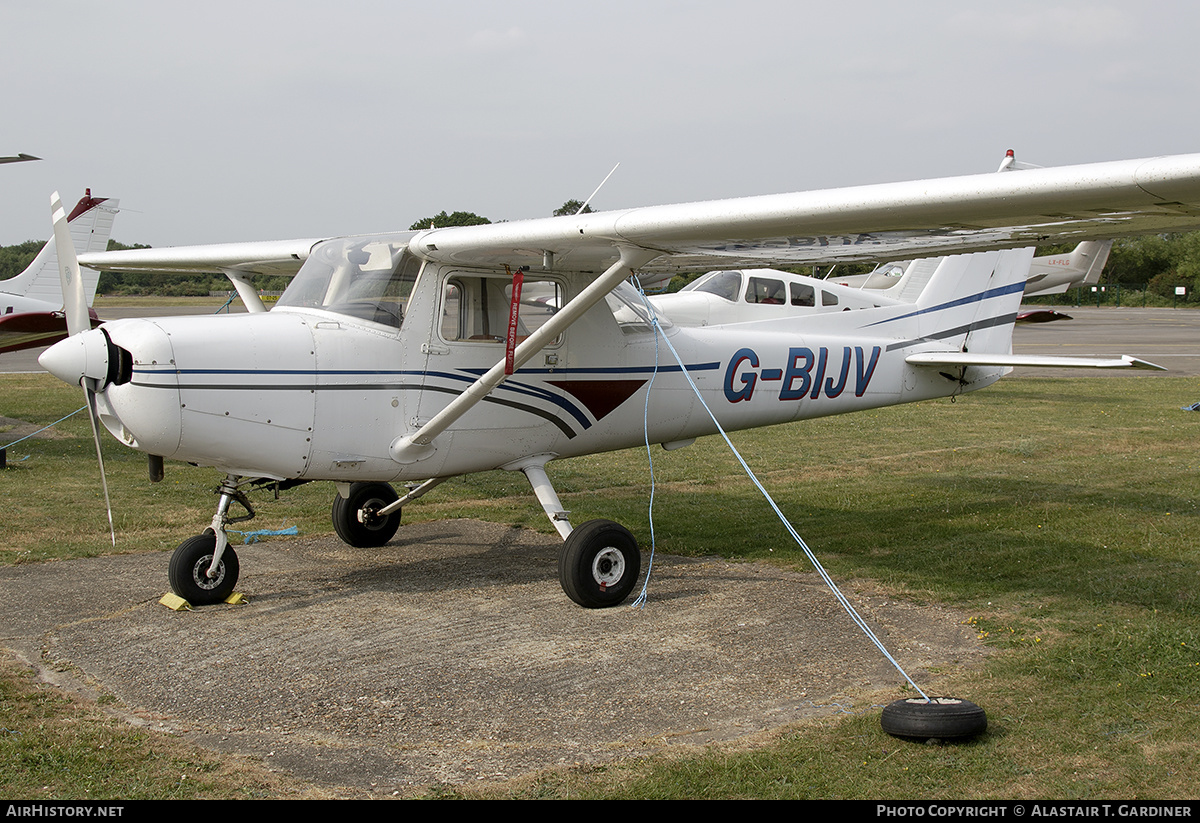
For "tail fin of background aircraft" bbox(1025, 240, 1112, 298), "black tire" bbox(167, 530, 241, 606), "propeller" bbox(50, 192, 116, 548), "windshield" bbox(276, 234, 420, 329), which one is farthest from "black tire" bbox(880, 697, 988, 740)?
"tail fin of background aircraft" bbox(1025, 240, 1112, 298)

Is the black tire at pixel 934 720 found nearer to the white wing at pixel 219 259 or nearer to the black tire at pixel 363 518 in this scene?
the black tire at pixel 363 518

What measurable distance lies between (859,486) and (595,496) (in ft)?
9.72

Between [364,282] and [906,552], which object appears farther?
[906,552]

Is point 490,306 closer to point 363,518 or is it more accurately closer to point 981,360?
point 363,518

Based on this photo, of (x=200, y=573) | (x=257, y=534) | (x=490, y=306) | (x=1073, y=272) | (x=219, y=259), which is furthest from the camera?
(x=1073, y=272)

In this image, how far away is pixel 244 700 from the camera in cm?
507

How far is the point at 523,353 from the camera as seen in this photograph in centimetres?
657

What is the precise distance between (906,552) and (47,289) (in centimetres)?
1668

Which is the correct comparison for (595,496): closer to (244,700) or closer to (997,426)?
(244,700)

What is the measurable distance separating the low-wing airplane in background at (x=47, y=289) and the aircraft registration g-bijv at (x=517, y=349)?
6.11 meters

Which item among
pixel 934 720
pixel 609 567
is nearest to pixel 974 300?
pixel 609 567

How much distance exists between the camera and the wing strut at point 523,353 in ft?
20.2

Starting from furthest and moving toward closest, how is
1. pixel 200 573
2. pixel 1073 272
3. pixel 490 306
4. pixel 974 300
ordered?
pixel 1073 272
pixel 974 300
pixel 490 306
pixel 200 573

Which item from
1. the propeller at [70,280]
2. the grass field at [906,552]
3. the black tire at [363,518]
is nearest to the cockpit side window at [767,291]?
the grass field at [906,552]
